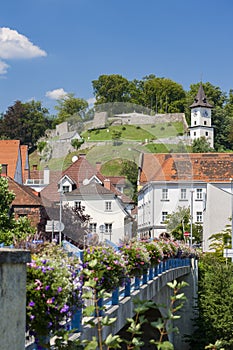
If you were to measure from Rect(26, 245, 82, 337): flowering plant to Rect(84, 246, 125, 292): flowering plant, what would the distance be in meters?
2.79

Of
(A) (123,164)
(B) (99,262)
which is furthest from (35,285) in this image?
(A) (123,164)

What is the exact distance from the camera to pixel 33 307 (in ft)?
21.0

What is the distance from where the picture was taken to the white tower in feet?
481

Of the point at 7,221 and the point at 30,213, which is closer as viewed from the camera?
the point at 7,221

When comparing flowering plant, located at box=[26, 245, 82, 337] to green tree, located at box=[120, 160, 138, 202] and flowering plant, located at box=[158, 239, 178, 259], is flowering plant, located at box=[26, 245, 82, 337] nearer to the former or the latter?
green tree, located at box=[120, 160, 138, 202]

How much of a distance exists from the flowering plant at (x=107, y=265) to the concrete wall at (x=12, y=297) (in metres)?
4.67

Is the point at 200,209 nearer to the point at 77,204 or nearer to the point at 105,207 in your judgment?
the point at 77,204

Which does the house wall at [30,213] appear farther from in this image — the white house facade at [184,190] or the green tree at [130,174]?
the green tree at [130,174]

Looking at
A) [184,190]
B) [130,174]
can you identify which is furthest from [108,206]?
[184,190]

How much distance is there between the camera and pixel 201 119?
148000mm

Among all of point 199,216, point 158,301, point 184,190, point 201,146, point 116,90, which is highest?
point 201,146

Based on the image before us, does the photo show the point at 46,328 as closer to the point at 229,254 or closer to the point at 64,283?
the point at 64,283

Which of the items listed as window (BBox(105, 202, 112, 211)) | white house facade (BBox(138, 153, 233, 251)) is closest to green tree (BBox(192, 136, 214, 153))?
white house facade (BBox(138, 153, 233, 251))

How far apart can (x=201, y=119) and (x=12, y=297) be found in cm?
14466
